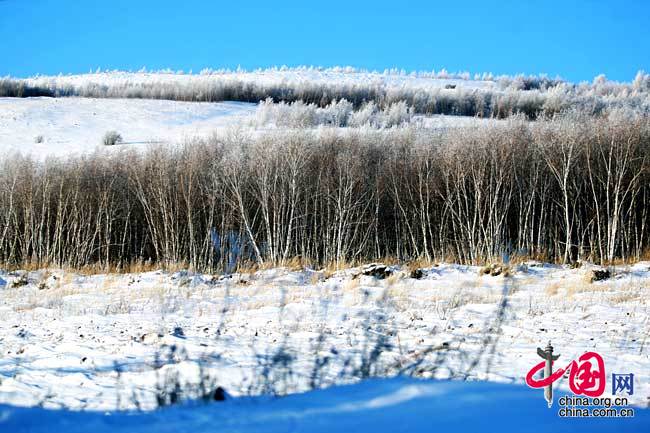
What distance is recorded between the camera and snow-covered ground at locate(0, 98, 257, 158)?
40.7 m

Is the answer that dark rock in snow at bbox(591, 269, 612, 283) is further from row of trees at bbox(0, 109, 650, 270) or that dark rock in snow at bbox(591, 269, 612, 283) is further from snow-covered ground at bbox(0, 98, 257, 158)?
snow-covered ground at bbox(0, 98, 257, 158)

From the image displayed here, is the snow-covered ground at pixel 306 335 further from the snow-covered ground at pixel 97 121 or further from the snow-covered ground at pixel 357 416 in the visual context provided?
the snow-covered ground at pixel 97 121

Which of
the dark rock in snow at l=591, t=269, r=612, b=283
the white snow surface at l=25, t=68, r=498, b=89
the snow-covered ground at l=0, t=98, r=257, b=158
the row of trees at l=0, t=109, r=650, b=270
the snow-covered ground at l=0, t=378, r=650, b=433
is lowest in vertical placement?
the snow-covered ground at l=0, t=378, r=650, b=433

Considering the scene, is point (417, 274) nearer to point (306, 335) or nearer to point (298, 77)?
point (306, 335)

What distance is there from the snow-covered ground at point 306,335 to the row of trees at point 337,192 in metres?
15.5

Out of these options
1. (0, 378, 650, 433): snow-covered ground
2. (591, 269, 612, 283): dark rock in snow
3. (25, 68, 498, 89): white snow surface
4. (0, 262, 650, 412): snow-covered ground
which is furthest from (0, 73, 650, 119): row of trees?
(0, 378, 650, 433): snow-covered ground

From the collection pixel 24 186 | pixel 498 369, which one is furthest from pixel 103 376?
pixel 24 186

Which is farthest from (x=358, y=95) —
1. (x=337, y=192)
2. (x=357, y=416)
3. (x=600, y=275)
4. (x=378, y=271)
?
(x=357, y=416)

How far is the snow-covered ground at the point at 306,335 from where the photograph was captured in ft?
20.9

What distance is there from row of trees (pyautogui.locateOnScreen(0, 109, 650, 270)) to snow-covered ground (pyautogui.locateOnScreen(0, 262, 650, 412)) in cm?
1554

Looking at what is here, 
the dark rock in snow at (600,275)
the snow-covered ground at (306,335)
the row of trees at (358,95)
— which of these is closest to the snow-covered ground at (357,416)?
the snow-covered ground at (306,335)

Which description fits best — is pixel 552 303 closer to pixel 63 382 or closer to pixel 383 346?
pixel 383 346

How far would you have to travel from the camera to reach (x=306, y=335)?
8.41 meters

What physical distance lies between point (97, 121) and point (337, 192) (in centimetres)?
2515
